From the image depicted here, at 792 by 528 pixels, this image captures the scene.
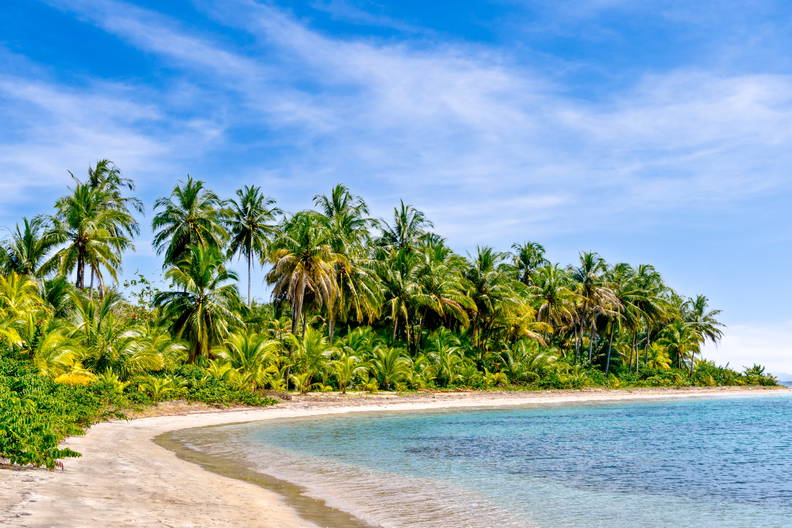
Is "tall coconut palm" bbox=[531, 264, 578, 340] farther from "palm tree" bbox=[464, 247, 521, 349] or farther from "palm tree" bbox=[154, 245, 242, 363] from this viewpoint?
"palm tree" bbox=[154, 245, 242, 363]

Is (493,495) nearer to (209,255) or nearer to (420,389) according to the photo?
(209,255)

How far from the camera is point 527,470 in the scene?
41.9 feet

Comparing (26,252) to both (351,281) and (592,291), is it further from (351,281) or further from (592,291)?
(592,291)

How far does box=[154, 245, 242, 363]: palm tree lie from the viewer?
96.2ft

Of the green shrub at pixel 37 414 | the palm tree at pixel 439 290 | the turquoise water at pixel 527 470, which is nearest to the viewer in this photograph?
the green shrub at pixel 37 414

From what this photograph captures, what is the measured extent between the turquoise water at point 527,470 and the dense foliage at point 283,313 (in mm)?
4769

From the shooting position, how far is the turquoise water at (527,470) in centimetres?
882

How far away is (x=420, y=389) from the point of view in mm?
36906

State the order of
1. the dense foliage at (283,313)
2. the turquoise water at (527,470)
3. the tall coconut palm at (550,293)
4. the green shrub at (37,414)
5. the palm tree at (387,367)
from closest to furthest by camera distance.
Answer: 1. the green shrub at (37,414)
2. the turquoise water at (527,470)
3. the dense foliage at (283,313)
4. the palm tree at (387,367)
5. the tall coconut palm at (550,293)

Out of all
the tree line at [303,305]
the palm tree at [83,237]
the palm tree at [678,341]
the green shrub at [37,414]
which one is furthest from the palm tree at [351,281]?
the palm tree at [678,341]

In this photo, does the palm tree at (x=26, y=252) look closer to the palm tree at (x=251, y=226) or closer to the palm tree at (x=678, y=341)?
the palm tree at (x=251, y=226)

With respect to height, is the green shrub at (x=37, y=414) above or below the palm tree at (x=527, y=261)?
below

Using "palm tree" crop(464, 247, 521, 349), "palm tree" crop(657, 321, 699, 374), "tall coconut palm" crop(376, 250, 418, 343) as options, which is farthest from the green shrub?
"palm tree" crop(657, 321, 699, 374)

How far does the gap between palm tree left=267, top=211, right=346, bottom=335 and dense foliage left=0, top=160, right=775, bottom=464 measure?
90 millimetres
